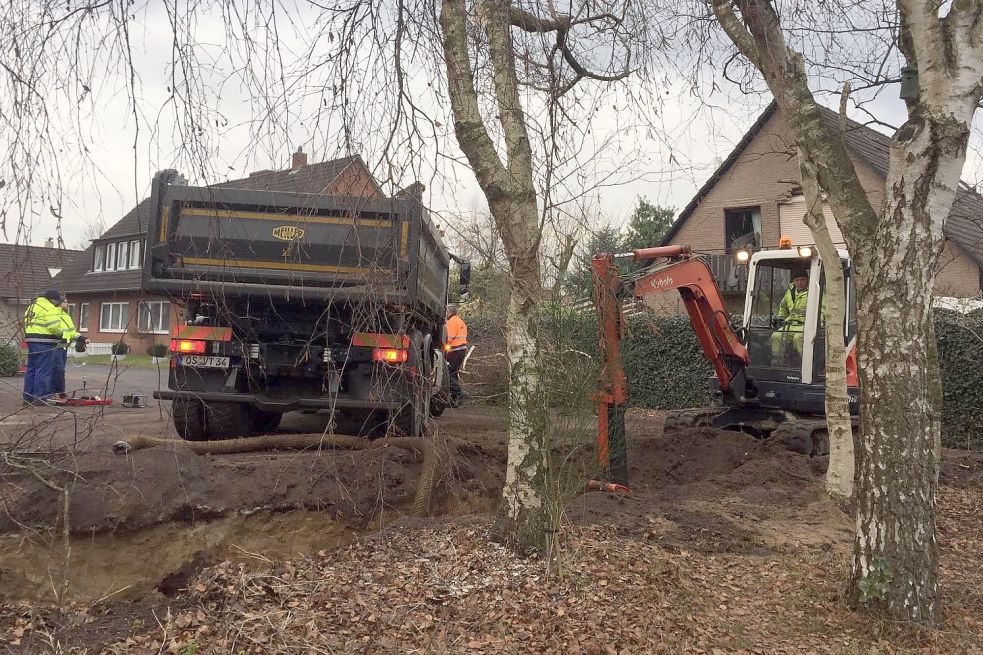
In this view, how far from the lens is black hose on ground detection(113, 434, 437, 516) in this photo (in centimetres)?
638

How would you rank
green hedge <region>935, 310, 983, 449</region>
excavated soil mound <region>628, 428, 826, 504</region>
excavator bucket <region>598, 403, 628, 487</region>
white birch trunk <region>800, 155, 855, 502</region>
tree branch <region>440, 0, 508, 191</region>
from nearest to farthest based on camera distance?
1. tree branch <region>440, 0, 508, 191</region>
2. excavator bucket <region>598, 403, 628, 487</region>
3. white birch trunk <region>800, 155, 855, 502</region>
4. excavated soil mound <region>628, 428, 826, 504</region>
5. green hedge <region>935, 310, 983, 449</region>

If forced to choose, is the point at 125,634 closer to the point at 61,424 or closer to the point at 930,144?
the point at 61,424

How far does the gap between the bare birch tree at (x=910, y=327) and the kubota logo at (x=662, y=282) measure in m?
4.02

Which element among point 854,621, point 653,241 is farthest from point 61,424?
point 653,241

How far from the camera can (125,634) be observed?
4496mm

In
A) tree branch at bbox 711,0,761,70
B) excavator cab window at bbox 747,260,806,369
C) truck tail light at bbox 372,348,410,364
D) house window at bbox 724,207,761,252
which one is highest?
house window at bbox 724,207,761,252

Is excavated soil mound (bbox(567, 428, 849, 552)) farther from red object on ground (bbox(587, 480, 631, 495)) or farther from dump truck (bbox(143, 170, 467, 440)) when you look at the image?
dump truck (bbox(143, 170, 467, 440))

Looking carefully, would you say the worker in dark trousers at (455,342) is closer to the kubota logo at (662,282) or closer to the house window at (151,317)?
the kubota logo at (662,282)

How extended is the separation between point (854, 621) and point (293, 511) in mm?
4024

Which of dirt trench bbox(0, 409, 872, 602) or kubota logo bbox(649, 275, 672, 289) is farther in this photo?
kubota logo bbox(649, 275, 672, 289)

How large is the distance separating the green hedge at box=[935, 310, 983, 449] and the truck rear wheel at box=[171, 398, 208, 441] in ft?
31.8

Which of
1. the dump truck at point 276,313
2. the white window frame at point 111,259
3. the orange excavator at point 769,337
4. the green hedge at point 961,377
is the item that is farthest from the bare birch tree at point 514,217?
the white window frame at point 111,259

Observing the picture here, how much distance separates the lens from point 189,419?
7488 mm

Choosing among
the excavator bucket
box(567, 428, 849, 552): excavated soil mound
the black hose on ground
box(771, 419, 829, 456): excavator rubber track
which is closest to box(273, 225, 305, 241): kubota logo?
the black hose on ground
